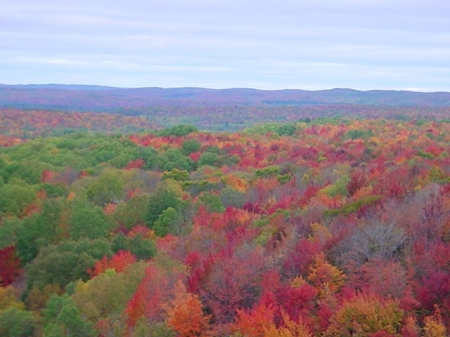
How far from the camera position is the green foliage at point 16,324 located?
2569 cm

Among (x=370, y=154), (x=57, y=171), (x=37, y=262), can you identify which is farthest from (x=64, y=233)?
(x=370, y=154)

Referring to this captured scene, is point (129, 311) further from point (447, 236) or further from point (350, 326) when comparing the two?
point (447, 236)

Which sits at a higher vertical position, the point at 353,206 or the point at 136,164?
the point at 353,206

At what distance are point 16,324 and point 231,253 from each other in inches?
350

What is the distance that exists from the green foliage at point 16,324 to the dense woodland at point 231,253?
0.04m

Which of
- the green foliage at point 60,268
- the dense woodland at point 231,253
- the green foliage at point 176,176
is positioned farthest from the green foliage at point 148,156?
the green foliage at point 60,268

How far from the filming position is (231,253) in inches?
953

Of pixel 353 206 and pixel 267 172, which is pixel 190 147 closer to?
pixel 267 172

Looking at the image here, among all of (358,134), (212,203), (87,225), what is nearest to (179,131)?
(358,134)

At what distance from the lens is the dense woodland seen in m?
18.6

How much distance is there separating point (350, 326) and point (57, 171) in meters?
48.1

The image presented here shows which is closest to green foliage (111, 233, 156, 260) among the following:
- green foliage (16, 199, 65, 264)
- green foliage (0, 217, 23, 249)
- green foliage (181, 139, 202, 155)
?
green foliage (16, 199, 65, 264)

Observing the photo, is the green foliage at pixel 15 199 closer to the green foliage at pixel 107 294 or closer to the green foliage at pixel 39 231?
the green foliage at pixel 39 231

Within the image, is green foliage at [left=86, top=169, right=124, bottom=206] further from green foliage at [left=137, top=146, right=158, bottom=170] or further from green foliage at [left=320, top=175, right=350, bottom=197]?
green foliage at [left=320, top=175, right=350, bottom=197]
